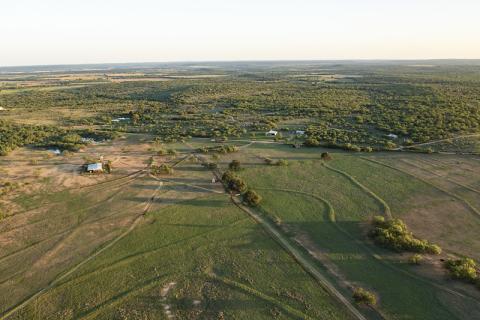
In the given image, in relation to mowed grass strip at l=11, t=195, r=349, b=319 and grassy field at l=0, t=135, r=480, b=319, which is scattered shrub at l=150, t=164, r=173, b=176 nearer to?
grassy field at l=0, t=135, r=480, b=319

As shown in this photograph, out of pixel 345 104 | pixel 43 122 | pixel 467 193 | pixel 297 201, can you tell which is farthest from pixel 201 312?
pixel 345 104

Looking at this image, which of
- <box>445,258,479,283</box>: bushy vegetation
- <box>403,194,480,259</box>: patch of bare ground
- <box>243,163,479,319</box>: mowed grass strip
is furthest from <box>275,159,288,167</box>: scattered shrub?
<box>445,258,479,283</box>: bushy vegetation

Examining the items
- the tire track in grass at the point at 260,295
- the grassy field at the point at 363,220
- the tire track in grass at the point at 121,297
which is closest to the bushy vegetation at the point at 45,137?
the grassy field at the point at 363,220

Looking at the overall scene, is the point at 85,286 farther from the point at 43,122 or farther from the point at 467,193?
the point at 43,122

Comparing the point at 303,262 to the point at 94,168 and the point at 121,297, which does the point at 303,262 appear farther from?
the point at 94,168

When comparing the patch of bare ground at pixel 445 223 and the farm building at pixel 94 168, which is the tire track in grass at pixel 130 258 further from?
the farm building at pixel 94 168

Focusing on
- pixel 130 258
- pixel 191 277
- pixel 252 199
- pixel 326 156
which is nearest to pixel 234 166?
pixel 252 199
